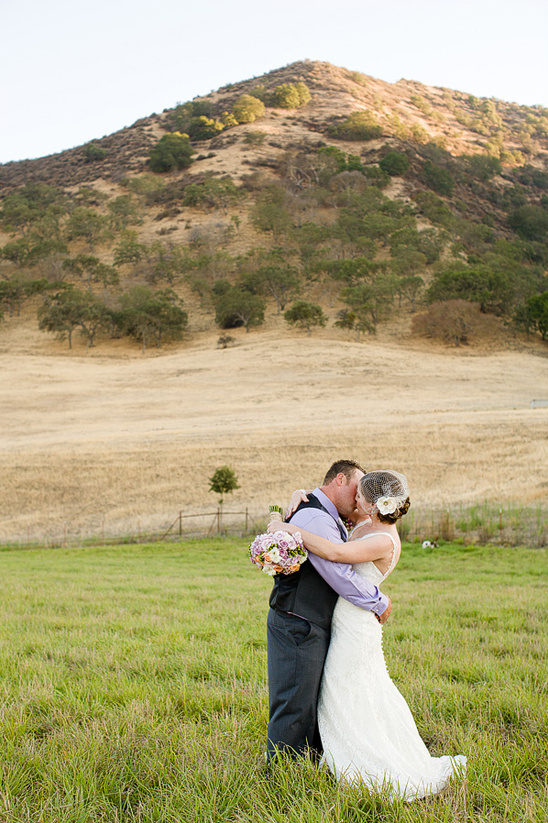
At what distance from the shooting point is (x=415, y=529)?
18000mm

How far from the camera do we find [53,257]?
3543 inches

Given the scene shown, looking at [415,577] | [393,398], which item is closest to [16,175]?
[393,398]

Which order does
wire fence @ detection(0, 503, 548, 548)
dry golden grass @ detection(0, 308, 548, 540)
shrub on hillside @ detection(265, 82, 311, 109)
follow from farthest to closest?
shrub on hillside @ detection(265, 82, 311, 109)
dry golden grass @ detection(0, 308, 548, 540)
wire fence @ detection(0, 503, 548, 548)

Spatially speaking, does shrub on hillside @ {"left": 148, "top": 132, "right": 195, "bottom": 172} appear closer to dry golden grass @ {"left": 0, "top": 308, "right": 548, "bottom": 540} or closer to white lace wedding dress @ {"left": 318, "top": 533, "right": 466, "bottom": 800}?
dry golden grass @ {"left": 0, "top": 308, "right": 548, "bottom": 540}

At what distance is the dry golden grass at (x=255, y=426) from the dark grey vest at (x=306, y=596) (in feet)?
60.3

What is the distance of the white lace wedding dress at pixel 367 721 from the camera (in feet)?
10.2

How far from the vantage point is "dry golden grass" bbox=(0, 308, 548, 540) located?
24922mm

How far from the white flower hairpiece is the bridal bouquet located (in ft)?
1.63

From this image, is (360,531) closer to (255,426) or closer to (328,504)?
(328,504)

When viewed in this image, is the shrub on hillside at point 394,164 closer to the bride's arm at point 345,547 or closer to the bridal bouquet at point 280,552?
the bride's arm at point 345,547

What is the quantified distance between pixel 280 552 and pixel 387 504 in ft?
2.16

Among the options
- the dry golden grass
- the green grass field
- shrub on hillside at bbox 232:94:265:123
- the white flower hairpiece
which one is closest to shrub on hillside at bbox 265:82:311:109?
shrub on hillside at bbox 232:94:265:123

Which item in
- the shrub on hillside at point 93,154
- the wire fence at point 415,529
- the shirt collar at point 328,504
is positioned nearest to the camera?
the shirt collar at point 328,504

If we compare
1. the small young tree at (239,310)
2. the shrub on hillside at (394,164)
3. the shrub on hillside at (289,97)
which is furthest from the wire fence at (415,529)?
the shrub on hillside at (289,97)
